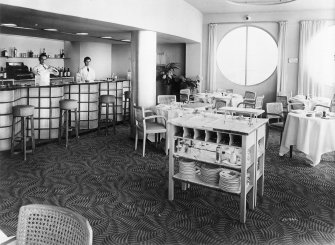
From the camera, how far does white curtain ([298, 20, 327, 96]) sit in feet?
33.9

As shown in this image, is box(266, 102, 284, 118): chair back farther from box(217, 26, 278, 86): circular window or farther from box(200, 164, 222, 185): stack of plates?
box(217, 26, 278, 86): circular window

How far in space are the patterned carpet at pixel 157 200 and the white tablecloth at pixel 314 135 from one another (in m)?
0.26

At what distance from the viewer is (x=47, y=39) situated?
11867 millimetres

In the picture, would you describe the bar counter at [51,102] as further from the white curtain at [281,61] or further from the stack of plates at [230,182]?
the white curtain at [281,61]

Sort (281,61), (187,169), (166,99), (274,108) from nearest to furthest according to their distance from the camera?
(187,169) → (274,108) → (166,99) → (281,61)

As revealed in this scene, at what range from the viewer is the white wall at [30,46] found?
10570 millimetres

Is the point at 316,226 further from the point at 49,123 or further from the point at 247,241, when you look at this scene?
the point at 49,123

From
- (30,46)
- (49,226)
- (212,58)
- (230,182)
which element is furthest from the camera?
(212,58)

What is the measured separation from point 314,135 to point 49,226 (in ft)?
17.2

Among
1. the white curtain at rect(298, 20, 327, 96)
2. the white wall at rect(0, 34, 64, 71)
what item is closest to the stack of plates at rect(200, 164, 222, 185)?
the white curtain at rect(298, 20, 327, 96)

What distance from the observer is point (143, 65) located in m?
7.59

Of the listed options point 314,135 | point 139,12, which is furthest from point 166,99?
point 314,135

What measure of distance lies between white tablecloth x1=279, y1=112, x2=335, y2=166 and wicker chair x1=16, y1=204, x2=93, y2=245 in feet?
16.9

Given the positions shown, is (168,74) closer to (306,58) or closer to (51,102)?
(306,58)
